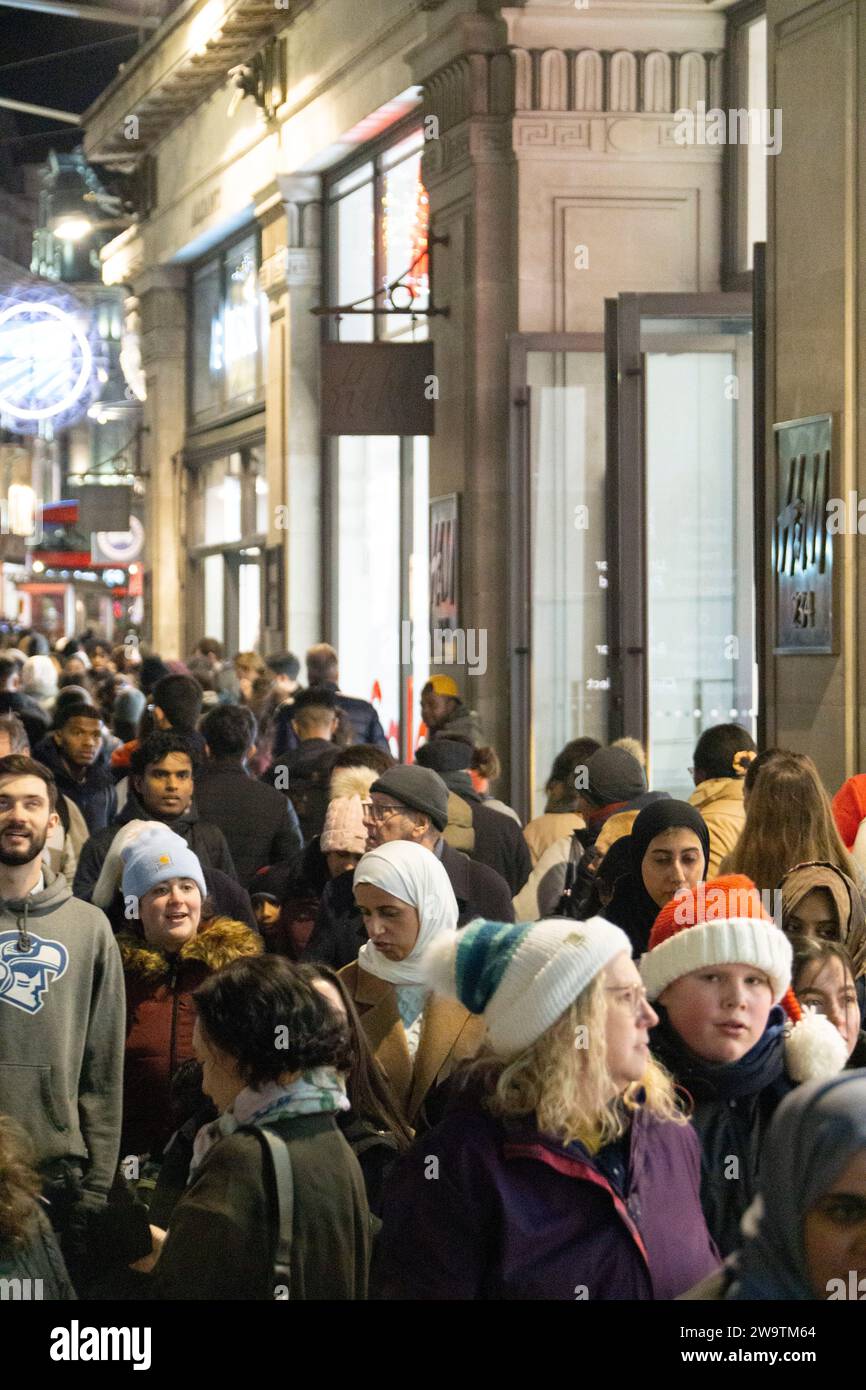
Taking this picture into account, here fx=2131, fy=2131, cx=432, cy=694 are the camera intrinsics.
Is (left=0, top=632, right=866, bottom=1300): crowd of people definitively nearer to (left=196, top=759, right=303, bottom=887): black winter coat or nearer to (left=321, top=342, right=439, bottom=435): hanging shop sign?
(left=196, top=759, right=303, bottom=887): black winter coat

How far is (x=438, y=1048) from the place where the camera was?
17.8 feet

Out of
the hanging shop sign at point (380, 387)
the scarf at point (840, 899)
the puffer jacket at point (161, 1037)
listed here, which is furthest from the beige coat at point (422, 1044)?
the hanging shop sign at point (380, 387)

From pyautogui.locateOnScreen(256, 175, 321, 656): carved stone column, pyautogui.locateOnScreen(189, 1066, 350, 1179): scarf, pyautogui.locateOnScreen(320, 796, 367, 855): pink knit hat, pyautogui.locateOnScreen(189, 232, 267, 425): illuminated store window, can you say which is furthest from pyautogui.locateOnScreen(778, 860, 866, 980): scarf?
pyautogui.locateOnScreen(189, 232, 267, 425): illuminated store window

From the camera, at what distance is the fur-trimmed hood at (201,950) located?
6.11 meters

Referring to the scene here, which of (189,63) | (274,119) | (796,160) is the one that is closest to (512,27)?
(796,160)

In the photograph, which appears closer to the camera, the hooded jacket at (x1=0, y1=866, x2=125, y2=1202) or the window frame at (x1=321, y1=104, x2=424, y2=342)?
the hooded jacket at (x1=0, y1=866, x2=125, y2=1202)

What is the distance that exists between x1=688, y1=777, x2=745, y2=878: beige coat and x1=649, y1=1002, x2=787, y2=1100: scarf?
11.8 ft

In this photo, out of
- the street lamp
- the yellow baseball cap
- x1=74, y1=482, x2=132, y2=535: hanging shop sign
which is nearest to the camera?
the yellow baseball cap

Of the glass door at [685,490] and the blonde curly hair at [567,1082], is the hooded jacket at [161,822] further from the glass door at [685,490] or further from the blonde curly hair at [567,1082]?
the glass door at [685,490]

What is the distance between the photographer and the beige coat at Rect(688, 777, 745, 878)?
8.20m

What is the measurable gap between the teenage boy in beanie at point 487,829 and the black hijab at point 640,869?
67.2 inches
